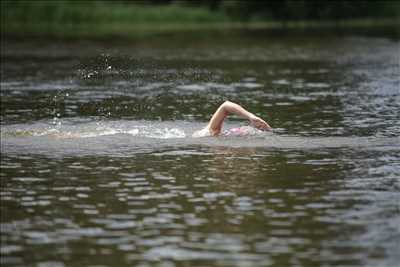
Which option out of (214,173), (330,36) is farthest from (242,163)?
(330,36)

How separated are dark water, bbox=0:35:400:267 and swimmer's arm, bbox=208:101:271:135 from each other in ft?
1.20

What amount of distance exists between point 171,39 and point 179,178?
52.6 m

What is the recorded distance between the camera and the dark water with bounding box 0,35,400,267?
1238cm

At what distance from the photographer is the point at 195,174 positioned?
17469 mm

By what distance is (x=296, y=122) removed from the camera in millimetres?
25375

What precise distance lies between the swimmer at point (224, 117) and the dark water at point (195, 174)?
0.33 metres

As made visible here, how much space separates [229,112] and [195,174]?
4403 mm

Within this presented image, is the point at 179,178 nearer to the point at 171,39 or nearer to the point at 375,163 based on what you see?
the point at 375,163

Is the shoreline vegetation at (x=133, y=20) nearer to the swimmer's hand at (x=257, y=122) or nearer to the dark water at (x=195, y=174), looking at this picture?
the dark water at (x=195, y=174)

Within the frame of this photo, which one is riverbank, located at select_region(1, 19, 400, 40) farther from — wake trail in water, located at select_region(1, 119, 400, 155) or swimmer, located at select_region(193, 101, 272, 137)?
swimmer, located at select_region(193, 101, 272, 137)

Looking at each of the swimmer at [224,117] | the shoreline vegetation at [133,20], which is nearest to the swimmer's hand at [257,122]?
the swimmer at [224,117]

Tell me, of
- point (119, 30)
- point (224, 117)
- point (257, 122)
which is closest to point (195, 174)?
point (257, 122)

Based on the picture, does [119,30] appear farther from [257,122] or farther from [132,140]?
[257,122]

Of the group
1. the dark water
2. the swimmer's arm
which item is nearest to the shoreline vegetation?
the dark water
